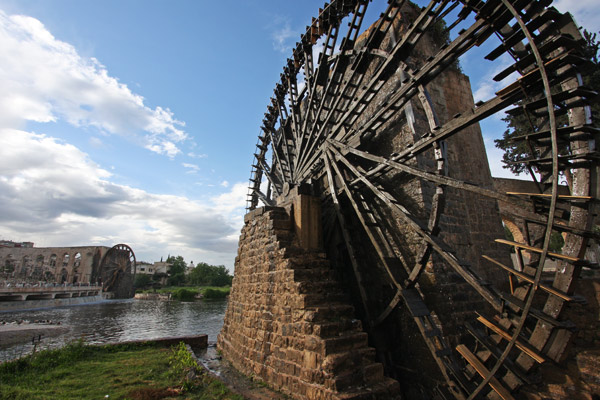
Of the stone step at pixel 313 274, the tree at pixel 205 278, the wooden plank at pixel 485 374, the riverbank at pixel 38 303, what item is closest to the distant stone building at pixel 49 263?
the riverbank at pixel 38 303

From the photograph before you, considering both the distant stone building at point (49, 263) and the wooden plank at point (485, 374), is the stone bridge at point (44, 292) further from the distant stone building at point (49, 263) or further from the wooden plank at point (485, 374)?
the wooden plank at point (485, 374)

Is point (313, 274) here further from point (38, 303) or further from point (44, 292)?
point (44, 292)

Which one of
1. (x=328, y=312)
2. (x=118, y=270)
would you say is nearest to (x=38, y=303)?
(x=118, y=270)

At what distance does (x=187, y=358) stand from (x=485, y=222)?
7562mm

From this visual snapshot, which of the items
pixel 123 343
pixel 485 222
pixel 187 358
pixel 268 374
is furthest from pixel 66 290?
pixel 485 222

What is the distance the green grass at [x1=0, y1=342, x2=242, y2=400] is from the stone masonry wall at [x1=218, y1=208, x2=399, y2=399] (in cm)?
84

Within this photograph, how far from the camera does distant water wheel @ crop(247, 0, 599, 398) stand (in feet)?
9.48

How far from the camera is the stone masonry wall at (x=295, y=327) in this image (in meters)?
3.63

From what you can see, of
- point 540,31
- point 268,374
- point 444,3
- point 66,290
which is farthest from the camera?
point 66,290

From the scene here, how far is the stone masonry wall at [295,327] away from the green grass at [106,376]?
2.75ft

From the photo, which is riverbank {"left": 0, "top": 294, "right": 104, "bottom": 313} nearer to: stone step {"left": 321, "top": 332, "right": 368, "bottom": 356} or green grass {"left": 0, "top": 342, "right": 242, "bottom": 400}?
green grass {"left": 0, "top": 342, "right": 242, "bottom": 400}

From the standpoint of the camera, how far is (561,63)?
2.91m

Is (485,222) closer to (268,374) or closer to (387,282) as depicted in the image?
(387,282)

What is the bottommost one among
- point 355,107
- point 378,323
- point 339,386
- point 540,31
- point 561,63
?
point 339,386
